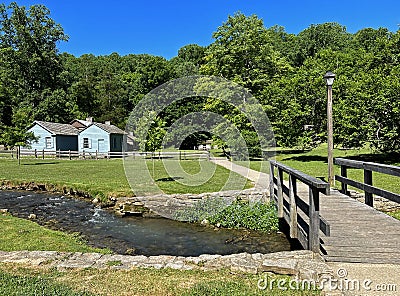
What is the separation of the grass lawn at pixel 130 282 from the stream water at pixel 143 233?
9.18ft

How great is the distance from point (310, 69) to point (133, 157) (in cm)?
1715

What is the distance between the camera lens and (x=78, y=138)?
3812 cm

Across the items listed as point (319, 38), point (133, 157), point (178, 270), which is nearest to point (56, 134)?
point (133, 157)

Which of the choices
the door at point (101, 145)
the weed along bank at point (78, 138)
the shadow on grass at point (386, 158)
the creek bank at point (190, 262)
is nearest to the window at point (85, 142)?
the weed along bank at point (78, 138)

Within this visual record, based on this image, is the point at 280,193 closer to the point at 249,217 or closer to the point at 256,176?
the point at 249,217

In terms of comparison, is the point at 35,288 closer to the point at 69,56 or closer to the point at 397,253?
the point at 397,253

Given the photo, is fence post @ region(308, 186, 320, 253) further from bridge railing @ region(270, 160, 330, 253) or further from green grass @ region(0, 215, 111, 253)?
green grass @ region(0, 215, 111, 253)

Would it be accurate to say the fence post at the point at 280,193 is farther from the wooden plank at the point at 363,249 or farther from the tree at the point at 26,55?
the tree at the point at 26,55

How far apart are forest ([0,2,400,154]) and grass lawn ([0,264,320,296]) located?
40.6ft

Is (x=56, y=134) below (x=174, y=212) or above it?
above

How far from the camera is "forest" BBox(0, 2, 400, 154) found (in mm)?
19688

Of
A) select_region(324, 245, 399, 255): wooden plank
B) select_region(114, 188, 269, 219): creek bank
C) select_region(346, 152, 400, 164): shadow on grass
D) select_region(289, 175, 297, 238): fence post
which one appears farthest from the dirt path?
select_region(346, 152, 400, 164): shadow on grass

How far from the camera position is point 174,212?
1038 centimetres

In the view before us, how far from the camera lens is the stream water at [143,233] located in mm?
7480
